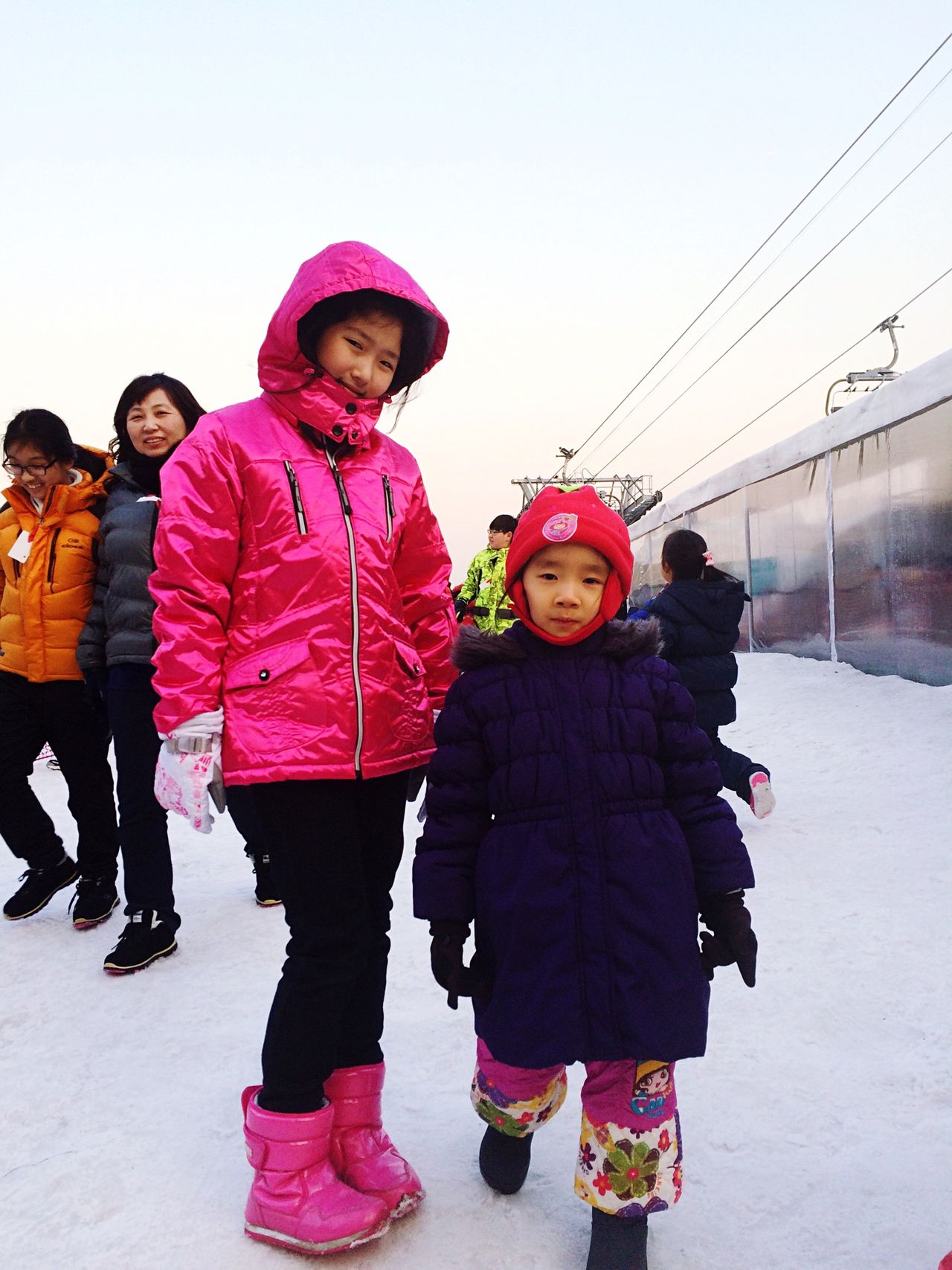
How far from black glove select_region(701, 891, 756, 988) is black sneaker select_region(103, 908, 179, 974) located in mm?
2077

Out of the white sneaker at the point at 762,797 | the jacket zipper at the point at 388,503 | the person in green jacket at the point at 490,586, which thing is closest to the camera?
the jacket zipper at the point at 388,503

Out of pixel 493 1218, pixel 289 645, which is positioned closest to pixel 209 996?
pixel 493 1218

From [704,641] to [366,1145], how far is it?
10.9ft

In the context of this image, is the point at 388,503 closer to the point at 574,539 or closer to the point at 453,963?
the point at 574,539

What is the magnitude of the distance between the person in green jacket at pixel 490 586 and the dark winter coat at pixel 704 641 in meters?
2.02

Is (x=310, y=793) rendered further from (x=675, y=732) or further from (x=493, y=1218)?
(x=493, y=1218)

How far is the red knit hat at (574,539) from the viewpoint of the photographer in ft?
5.62

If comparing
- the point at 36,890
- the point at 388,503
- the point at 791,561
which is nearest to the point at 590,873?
the point at 388,503

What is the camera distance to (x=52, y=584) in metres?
3.22

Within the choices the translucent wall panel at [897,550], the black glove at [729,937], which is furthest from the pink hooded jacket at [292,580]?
the translucent wall panel at [897,550]

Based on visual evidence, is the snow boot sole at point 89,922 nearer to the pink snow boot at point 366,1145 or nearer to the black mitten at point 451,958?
the pink snow boot at point 366,1145

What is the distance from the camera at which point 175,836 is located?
4.95 m

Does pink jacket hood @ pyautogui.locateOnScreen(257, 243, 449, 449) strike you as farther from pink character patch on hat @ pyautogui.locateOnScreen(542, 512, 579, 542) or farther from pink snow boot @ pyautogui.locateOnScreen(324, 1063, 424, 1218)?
pink snow boot @ pyautogui.locateOnScreen(324, 1063, 424, 1218)

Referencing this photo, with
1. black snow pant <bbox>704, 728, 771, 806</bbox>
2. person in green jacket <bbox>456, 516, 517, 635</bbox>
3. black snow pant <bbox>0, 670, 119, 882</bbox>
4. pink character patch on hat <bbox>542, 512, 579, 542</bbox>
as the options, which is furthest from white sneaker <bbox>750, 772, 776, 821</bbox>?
pink character patch on hat <bbox>542, 512, 579, 542</bbox>
